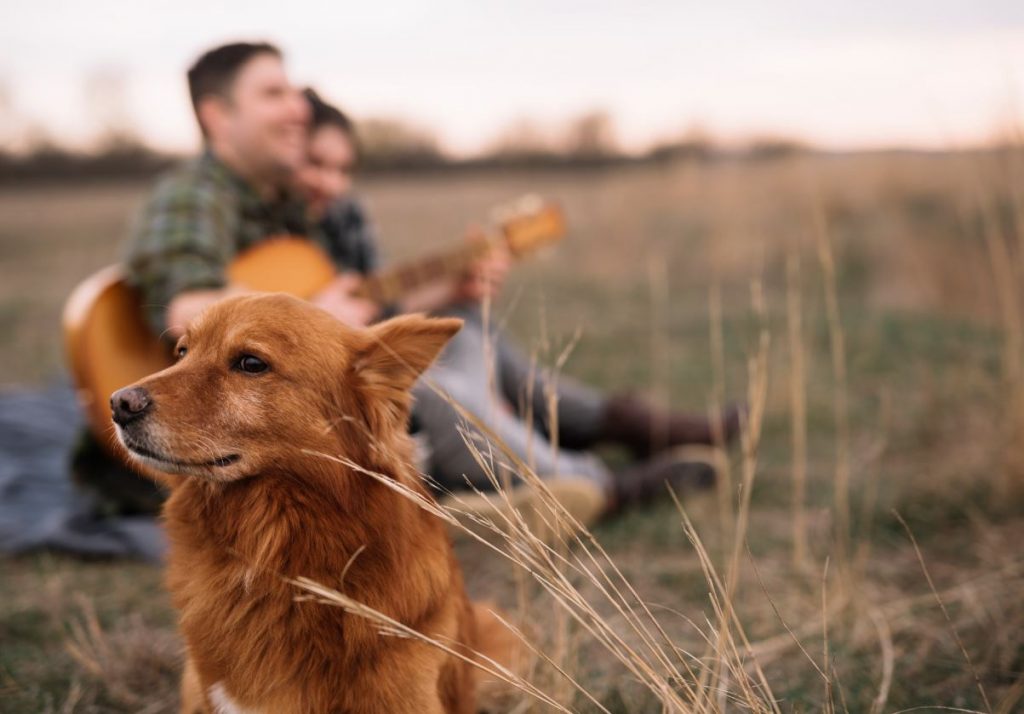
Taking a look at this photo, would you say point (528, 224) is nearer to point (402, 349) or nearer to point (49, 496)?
point (402, 349)

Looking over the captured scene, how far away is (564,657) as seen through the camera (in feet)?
6.79

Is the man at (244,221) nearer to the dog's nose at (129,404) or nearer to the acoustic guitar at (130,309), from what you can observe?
the acoustic guitar at (130,309)

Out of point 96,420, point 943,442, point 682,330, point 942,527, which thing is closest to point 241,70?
point 96,420

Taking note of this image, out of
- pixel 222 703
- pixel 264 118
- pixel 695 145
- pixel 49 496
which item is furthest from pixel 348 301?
pixel 695 145

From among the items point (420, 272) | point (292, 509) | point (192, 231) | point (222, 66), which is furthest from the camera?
point (420, 272)

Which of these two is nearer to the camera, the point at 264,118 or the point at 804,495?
the point at 264,118

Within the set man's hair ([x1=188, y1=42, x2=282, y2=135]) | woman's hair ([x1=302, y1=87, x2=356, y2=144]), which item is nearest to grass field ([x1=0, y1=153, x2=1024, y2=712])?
woman's hair ([x1=302, y1=87, x2=356, y2=144])

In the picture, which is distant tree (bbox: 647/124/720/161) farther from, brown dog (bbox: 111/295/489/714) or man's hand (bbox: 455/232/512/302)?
brown dog (bbox: 111/295/489/714)

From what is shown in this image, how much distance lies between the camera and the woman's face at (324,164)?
3.85 m

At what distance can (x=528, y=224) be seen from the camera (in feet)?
13.9

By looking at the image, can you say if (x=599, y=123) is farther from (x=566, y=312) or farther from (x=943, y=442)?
(x=943, y=442)

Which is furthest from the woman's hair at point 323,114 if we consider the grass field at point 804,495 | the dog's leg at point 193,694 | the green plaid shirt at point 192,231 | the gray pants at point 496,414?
the dog's leg at point 193,694

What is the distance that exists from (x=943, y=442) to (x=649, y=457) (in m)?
1.69

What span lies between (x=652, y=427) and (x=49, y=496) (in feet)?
10.5
